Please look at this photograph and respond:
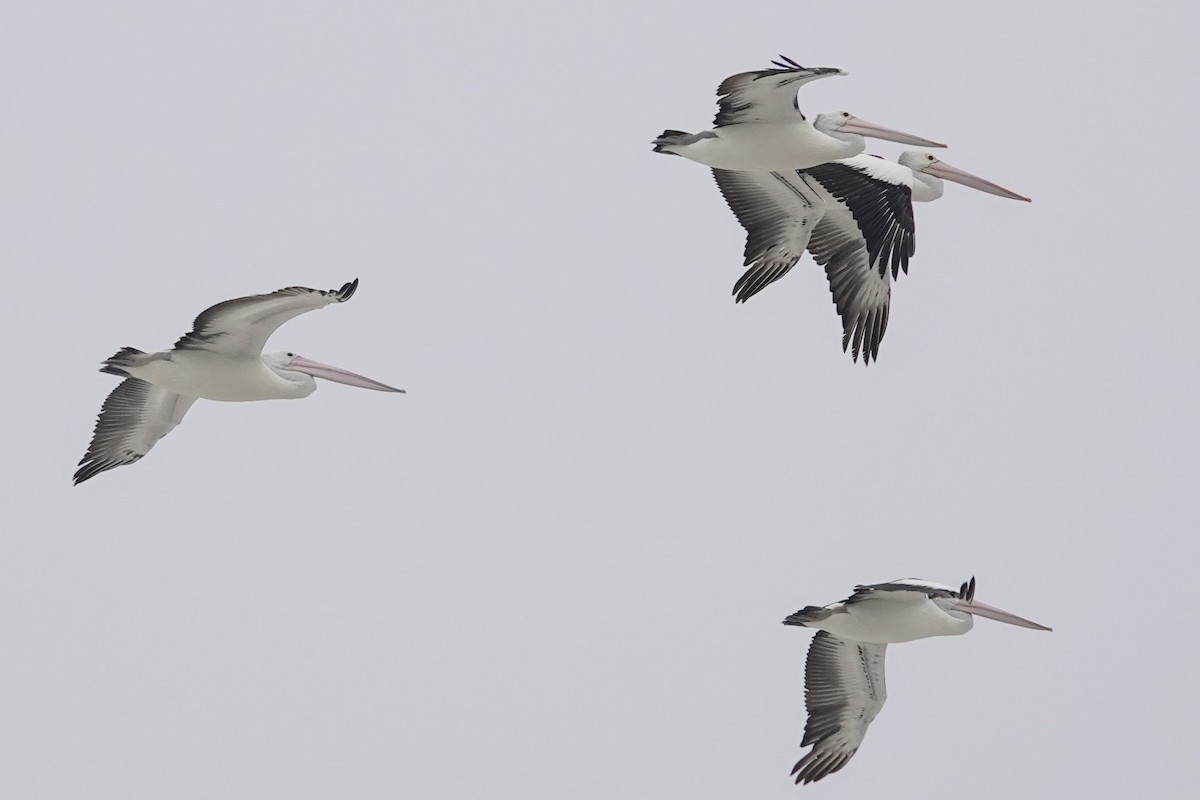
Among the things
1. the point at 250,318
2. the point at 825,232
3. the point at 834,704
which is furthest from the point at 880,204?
the point at 250,318

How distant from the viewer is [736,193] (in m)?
16.8

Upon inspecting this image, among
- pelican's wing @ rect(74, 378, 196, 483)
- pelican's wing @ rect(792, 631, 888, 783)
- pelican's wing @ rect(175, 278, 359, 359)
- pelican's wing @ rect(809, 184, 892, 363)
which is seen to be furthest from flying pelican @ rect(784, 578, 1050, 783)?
pelican's wing @ rect(74, 378, 196, 483)

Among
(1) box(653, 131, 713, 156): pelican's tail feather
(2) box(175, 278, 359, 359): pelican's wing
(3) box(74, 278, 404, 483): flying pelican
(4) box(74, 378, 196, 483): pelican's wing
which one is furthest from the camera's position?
(4) box(74, 378, 196, 483): pelican's wing

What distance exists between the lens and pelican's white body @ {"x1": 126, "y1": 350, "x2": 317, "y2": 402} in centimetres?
1391

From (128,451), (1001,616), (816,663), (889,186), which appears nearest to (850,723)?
(816,663)

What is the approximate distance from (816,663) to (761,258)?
3.49 metres

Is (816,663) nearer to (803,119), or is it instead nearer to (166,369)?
(803,119)

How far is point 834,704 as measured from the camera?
15.8m

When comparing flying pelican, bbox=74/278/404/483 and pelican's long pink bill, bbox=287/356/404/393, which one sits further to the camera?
pelican's long pink bill, bbox=287/356/404/393

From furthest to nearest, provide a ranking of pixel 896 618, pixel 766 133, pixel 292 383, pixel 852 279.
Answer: pixel 852 279 → pixel 896 618 → pixel 292 383 → pixel 766 133

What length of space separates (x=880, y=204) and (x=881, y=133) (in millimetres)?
568

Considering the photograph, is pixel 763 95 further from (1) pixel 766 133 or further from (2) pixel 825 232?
(2) pixel 825 232

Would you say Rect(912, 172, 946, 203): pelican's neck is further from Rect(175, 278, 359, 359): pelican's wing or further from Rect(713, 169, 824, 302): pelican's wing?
Rect(175, 278, 359, 359): pelican's wing

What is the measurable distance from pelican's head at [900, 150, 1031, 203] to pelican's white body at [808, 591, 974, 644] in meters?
3.82
